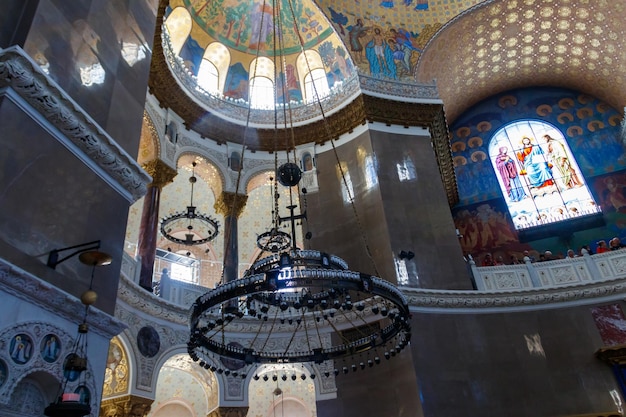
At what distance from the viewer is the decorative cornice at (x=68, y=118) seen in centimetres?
555

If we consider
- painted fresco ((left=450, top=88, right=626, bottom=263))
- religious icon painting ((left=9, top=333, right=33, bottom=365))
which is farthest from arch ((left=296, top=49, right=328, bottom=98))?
religious icon painting ((left=9, top=333, right=33, bottom=365))

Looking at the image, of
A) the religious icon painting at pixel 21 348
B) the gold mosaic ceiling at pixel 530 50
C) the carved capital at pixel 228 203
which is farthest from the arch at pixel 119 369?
the gold mosaic ceiling at pixel 530 50

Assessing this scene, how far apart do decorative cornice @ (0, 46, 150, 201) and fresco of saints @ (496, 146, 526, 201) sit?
13.9 m

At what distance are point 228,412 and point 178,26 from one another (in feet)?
34.5

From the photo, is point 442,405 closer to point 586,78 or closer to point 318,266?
point 318,266

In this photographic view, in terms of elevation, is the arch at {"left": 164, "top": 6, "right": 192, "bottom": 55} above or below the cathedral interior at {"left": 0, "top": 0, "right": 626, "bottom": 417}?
above

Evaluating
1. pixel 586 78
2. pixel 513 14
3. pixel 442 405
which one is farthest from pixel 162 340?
pixel 586 78

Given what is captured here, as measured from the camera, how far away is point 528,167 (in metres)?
18.1

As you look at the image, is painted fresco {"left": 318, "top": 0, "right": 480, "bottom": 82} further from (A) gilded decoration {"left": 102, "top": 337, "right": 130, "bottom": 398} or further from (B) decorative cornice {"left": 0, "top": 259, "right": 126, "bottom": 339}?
(B) decorative cornice {"left": 0, "top": 259, "right": 126, "bottom": 339}

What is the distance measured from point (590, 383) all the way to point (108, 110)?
11.1 meters

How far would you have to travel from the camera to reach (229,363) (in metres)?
11.8

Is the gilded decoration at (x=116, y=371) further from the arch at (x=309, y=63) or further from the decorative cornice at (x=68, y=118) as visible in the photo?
the arch at (x=309, y=63)

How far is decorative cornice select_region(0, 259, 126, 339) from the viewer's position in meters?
5.01

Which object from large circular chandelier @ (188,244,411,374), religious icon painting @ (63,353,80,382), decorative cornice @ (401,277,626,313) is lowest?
religious icon painting @ (63,353,80,382)
